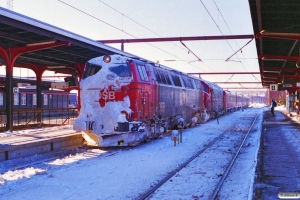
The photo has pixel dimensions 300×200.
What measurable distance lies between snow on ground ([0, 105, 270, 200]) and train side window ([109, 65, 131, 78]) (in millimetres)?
3066

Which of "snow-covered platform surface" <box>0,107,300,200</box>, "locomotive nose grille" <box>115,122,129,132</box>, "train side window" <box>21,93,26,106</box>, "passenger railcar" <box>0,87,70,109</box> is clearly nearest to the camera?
"snow-covered platform surface" <box>0,107,300,200</box>

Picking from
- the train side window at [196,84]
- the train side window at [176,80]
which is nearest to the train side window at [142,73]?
the train side window at [176,80]

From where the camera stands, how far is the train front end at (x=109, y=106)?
12836 millimetres

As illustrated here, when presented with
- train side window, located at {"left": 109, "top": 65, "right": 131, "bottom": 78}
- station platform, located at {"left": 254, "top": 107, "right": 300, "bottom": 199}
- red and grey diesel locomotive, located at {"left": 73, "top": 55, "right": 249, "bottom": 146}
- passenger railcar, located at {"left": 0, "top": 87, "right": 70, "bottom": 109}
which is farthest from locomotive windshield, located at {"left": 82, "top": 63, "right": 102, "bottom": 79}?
passenger railcar, located at {"left": 0, "top": 87, "right": 70, "bottom": 109}

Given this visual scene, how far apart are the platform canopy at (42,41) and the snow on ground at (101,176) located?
6.18 metres

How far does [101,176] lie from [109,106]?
181 inches

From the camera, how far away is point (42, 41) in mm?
17016

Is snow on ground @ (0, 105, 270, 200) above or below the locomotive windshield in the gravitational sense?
below

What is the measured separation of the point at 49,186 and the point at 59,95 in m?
38.2

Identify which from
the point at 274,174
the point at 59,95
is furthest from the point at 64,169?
the point at 59,95

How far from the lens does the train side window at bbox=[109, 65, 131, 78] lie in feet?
43.5

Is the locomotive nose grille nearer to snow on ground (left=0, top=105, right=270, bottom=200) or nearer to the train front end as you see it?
the train front end

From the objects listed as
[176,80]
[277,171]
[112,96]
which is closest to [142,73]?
[112,96]

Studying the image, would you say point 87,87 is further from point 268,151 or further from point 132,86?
point 268,151
